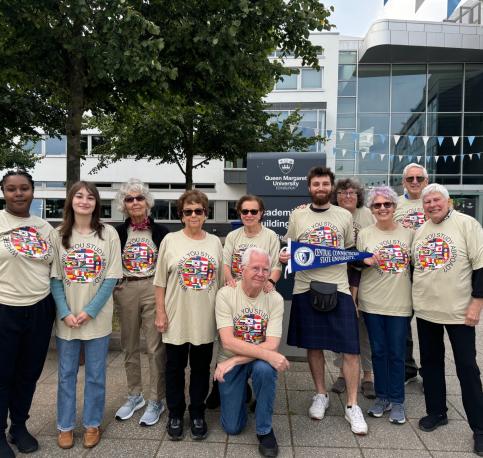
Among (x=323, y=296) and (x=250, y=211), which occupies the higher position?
(x=250, y=211)

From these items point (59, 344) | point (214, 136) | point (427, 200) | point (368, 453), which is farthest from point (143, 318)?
point (214, 136)

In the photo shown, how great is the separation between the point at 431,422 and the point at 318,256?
5.28 ft

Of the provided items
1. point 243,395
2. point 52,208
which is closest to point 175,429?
point 243,395

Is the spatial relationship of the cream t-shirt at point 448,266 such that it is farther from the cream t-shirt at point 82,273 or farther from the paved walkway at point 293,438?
the cream t-shirt at point 82,273

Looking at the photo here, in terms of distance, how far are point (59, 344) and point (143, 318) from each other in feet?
2.27

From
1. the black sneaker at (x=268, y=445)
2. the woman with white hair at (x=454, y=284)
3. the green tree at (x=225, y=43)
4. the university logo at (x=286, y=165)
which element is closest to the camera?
the black sneaker at (x=268, y=445)

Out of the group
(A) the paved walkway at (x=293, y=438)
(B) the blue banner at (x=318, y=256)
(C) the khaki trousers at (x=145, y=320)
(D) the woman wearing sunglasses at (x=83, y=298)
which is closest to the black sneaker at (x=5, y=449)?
(A) the paved walkway at (x=293, y=438)

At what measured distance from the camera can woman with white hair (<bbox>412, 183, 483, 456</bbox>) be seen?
2955 millimetres

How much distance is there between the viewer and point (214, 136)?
1121cm

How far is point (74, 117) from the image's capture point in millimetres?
5633

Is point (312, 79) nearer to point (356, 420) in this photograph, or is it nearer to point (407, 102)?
point (407, 102)

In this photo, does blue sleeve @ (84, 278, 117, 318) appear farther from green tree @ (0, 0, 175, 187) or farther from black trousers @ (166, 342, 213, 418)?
green tree @ (0, 0, 175, 187)

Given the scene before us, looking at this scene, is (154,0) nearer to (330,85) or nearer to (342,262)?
(342,262)

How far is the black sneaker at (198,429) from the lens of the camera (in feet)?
10.00
